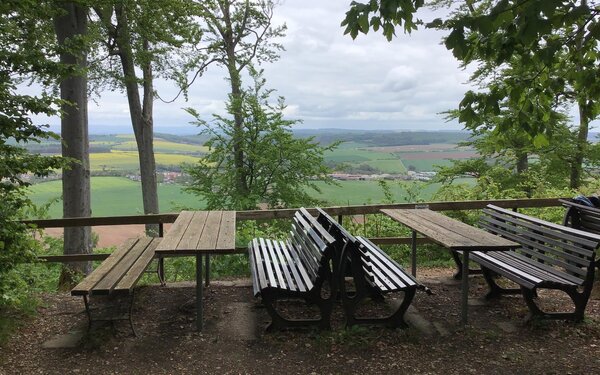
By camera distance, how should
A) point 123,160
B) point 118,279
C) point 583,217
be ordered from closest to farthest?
point 118,279
point 583,217
point 123,160

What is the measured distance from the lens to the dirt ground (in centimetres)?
338

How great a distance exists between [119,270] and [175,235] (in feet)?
1.85

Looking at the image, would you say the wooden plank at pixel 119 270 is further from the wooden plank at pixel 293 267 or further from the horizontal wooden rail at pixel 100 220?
the wooden plank at pixel 293 267

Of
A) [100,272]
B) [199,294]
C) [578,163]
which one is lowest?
[199,294]

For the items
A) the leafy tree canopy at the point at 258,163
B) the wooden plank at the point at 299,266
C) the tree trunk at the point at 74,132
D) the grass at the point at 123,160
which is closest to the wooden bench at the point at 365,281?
the wooden plank at the point at 299,266

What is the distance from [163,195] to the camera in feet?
52.8

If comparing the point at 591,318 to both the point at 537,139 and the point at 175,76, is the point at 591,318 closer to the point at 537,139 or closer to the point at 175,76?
the point at 537,139

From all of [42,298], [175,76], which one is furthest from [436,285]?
[175,76]

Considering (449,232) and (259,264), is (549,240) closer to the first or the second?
(449,232)

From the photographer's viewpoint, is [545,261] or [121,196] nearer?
[545,261]

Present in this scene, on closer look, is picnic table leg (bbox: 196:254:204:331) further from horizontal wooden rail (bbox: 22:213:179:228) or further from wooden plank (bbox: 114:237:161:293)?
horizontal wooden rail (bbox: 22:213:179:228)

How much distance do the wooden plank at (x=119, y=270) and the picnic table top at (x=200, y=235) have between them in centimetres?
44

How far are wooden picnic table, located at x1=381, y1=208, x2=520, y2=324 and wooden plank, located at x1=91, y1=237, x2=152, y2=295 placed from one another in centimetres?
272

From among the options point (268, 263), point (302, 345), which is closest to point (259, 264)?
point (268, 263)
